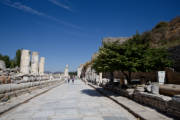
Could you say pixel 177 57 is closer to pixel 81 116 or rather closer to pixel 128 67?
pixel 128 67

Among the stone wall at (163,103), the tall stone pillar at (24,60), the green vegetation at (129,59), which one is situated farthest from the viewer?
the tall stone pillar at (24,60)

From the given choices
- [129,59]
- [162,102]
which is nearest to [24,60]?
[129,59]

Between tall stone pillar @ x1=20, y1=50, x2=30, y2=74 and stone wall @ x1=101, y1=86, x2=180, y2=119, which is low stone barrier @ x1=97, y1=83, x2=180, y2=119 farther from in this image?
tall stone pillar @ x1=20, y1=50, x2=30, y2=74

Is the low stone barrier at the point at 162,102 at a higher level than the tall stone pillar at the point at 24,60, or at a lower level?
lower

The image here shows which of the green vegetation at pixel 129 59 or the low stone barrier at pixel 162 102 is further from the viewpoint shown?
the green vegetation at pixel 129 59

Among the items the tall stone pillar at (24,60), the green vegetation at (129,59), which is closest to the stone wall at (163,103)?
the green vegetation at (129,59)

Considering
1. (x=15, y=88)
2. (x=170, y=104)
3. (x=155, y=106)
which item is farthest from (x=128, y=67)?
(x=15, y=88)

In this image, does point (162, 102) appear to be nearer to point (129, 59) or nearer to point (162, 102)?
point (162, 102)

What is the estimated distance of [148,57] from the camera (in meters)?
8.84

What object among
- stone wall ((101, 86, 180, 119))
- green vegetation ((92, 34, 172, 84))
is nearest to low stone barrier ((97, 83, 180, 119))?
stone wall ((101, 86, 180, 119))

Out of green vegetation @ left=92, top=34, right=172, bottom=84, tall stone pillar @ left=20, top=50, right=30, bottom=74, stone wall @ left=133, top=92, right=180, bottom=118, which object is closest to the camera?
stone wall @ left=133, top=92, right=180, bottom=118

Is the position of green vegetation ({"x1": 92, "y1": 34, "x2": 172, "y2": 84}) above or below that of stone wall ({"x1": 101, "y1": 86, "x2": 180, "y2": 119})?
above

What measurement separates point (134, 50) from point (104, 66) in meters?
2.21

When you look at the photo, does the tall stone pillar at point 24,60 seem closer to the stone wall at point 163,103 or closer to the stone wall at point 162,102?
the stone wall at point 162,102
